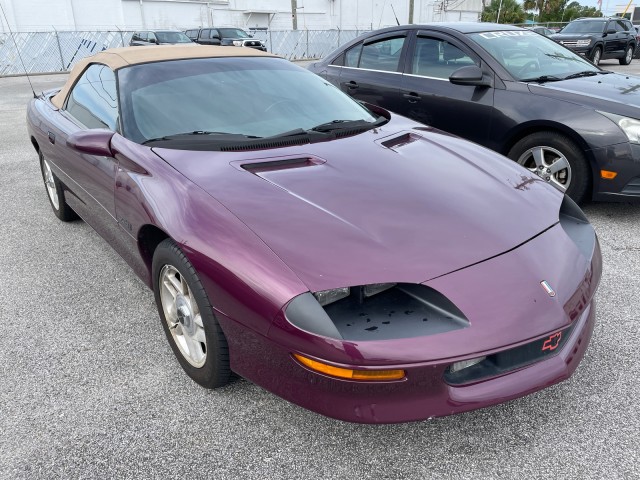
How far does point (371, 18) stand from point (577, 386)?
46.9 meters

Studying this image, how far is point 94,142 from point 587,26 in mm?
19320

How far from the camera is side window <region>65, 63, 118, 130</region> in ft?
9.85

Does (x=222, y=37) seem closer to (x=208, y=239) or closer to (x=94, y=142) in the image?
(x=94, y=142)

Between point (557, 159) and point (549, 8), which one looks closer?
point (557, 159)

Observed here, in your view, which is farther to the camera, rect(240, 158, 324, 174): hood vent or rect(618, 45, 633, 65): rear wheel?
rect(618, 45, 633, 65): rear wheel

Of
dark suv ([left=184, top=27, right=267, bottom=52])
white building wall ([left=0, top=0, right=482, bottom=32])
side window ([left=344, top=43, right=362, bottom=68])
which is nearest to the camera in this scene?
side window ([left=344, top=43, right=362, bottom=68])

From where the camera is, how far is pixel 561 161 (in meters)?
4.17

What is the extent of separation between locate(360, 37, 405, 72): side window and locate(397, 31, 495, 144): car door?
173mm

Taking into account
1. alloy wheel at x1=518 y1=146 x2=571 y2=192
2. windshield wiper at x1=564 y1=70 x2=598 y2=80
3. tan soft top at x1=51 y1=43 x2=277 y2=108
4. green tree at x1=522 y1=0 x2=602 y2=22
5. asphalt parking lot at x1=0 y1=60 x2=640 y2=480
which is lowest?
green tree at x1=522 y1=0 x2=602 y2=22

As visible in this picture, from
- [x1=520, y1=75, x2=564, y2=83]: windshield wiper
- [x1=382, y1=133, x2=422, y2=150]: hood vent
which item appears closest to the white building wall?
[x1=520, y1=75, x2=564, y2=83]: windshield wiper

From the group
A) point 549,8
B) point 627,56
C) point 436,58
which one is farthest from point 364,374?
point 549,8

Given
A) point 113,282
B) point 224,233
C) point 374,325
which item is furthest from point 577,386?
point 113,282

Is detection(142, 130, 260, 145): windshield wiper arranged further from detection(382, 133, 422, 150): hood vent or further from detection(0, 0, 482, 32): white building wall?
detection(0, 0, 482, 32): white building wall

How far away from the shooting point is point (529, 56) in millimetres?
4836
